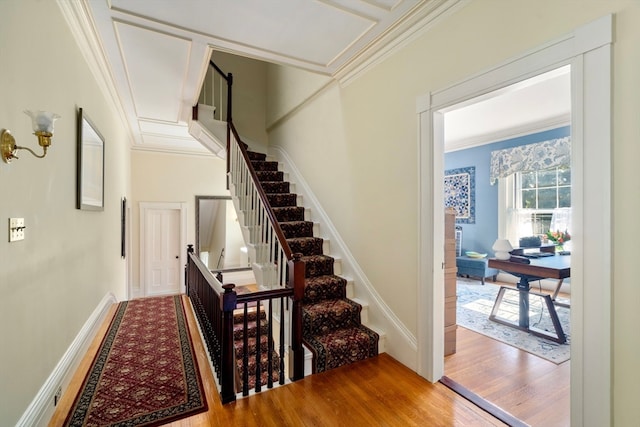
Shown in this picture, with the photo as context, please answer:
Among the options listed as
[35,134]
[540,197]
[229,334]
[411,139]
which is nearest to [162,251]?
[229,334]

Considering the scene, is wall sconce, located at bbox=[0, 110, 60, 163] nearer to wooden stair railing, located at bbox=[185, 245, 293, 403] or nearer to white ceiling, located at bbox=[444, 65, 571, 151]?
wooden stair railing, located at bbox=[185, 245, 293, 403]

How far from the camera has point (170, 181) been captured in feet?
21.6

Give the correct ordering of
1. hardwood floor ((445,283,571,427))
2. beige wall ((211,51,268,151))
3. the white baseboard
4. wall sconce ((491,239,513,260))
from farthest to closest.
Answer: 1. beige wall ((211,51,268,151))
2. wall sconce ((491,239,513,260))
3. hardwood floor ((445,283,571,427))
4. the white baseboard

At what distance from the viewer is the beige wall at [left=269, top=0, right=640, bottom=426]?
4.42 ft

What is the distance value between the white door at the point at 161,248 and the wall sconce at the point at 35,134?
547 cm

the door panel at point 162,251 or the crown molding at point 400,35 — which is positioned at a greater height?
the crown molding at point 400,35

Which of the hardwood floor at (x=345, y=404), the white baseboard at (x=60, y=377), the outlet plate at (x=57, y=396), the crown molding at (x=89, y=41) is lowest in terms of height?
the hardwood floor at (x=345, y=404)

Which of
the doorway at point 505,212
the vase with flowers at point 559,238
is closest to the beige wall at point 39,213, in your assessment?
the doorway at point 505,212

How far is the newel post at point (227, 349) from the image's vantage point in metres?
2.05

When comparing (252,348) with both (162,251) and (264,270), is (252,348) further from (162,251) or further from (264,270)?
(162,251)

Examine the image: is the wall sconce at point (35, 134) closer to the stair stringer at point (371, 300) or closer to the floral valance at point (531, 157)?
the stair stringer at point (371, 300)

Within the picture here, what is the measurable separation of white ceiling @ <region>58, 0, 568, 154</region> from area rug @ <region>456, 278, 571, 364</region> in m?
2.81

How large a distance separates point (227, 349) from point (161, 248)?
17.5 feet

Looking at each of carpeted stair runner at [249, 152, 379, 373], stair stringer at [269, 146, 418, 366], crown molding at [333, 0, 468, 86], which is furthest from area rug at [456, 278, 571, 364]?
crown molding at [333, 0, 468, 86]
